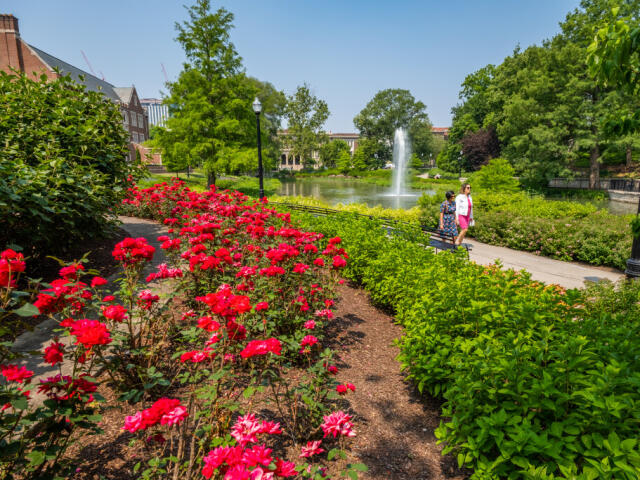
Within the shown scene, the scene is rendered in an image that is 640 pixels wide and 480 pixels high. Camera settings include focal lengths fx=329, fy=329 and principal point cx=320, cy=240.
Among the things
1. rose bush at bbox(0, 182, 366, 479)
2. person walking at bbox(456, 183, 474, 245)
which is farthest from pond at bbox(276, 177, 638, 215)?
rose bush at bbox(0, 182, 366, 479)

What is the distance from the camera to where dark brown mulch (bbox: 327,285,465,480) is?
7.75 ft

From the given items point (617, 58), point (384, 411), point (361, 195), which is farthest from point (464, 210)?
point (361, 195)

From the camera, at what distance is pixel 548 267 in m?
7.95

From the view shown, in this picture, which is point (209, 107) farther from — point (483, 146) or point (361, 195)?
point (483, 146)

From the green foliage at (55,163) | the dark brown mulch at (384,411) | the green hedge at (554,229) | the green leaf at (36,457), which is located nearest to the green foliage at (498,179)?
the green hedge at (554,229)

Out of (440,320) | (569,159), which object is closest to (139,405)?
(440,320)

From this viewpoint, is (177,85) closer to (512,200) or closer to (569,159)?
(512,200)

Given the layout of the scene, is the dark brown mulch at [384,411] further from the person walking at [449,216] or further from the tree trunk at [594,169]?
the tree trunk at [594,169]

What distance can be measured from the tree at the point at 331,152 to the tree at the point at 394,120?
20.1 feet

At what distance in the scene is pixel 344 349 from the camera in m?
3.90

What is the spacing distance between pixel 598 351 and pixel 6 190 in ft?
17.4

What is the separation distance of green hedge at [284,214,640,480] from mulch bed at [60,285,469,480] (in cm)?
29

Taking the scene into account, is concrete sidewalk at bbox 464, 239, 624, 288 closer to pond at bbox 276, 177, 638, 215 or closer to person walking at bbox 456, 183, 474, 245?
person walking at bbox 456, 183, 474, 245

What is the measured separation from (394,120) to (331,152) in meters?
15.8
